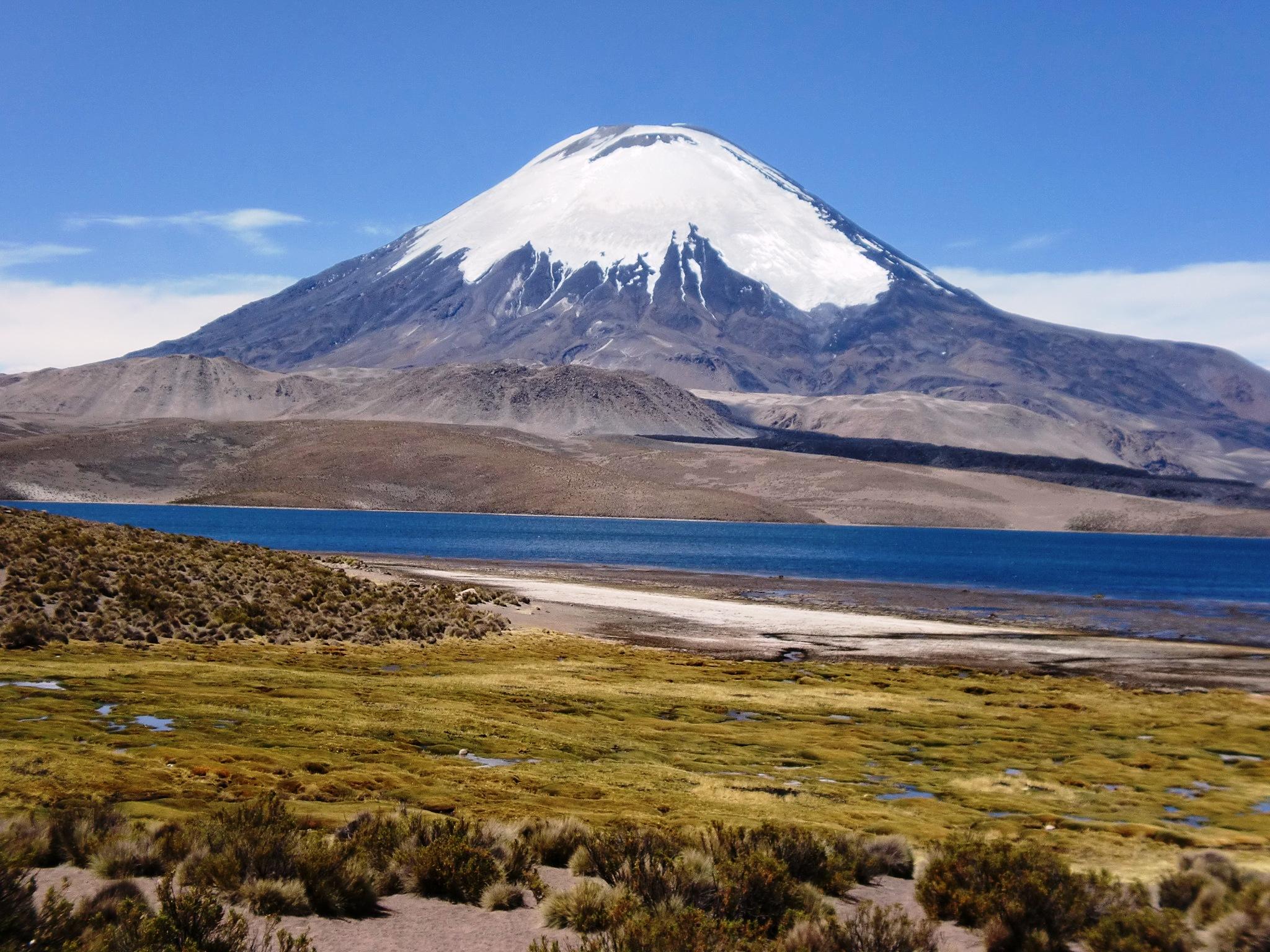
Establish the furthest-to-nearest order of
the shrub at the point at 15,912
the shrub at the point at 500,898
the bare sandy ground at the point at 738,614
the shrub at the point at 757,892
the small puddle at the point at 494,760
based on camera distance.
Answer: the bare sandy ground at the point at 738,614
the small puddle at the point at 494,760
the shrub at the point at 500,898
the shrub at the point at 757,892
the shrub at the point at 15,912

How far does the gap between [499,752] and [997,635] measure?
34717 millimetres

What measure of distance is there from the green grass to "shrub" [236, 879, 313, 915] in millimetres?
3635

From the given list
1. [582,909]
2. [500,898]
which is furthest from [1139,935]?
[500,898]

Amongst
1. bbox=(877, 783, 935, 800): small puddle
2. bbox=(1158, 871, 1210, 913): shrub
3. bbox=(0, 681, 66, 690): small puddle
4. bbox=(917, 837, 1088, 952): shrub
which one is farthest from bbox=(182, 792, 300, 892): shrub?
bbox=(0, 681, 66, 690): small puddle

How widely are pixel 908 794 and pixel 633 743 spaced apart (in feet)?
17.4

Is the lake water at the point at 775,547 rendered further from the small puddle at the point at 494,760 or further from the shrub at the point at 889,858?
the shrub at the point at 889,858

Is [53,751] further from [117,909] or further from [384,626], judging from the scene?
[384,626]

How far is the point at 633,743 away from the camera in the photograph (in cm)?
2134

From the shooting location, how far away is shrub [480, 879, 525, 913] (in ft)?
33.3

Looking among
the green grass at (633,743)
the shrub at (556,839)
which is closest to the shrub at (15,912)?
the green grass at (633,743)

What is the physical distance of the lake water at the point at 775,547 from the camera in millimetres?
88812

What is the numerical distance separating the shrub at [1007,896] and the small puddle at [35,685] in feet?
55.5

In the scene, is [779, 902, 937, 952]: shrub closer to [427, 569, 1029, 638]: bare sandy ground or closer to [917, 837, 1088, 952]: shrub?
[917, 837, 1088, 952]: shrub

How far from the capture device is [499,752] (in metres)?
19.5
